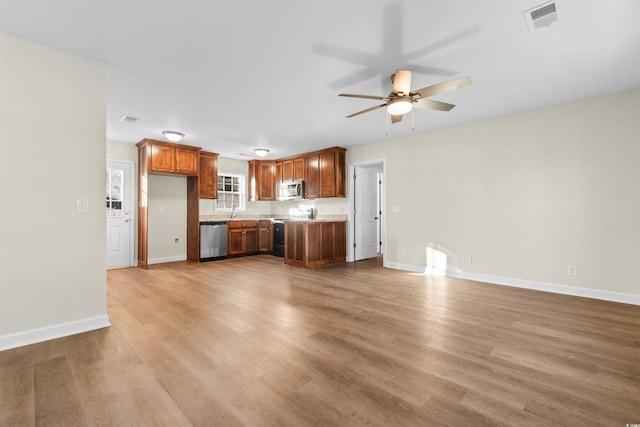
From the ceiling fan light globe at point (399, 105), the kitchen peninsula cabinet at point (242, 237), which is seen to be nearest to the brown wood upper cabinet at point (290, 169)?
the kitchen peninsula cabinet at point (242, 237)

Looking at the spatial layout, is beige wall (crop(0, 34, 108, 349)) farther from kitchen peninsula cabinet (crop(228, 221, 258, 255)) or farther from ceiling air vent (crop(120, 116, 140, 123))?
kitchen peninsula cabinet (crop(228, 221, 258, 255))

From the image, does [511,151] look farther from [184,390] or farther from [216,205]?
[216,205]

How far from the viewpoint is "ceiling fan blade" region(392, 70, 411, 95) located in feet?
8.31

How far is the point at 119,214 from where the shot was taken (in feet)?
18.5

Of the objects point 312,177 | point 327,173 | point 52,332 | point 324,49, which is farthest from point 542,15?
point 312,177

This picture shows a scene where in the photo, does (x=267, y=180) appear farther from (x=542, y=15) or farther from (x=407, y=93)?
(x=542, y=15)

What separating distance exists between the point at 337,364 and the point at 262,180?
20.6 ft

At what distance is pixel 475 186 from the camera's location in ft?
14.9

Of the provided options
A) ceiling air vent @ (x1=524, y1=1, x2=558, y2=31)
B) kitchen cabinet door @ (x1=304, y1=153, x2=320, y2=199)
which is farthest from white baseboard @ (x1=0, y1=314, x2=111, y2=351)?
kitchen cabinet door @ (x1=304, y1=153, x2=320, y2=199)

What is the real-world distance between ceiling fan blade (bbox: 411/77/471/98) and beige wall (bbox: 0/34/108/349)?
3.16 m

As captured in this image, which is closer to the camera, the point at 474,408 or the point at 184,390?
the point at 474,408

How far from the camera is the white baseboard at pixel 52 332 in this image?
2264 mm

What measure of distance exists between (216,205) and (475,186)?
5.91 m

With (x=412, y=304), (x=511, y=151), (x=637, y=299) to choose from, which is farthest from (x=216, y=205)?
(x=637, y=299)
